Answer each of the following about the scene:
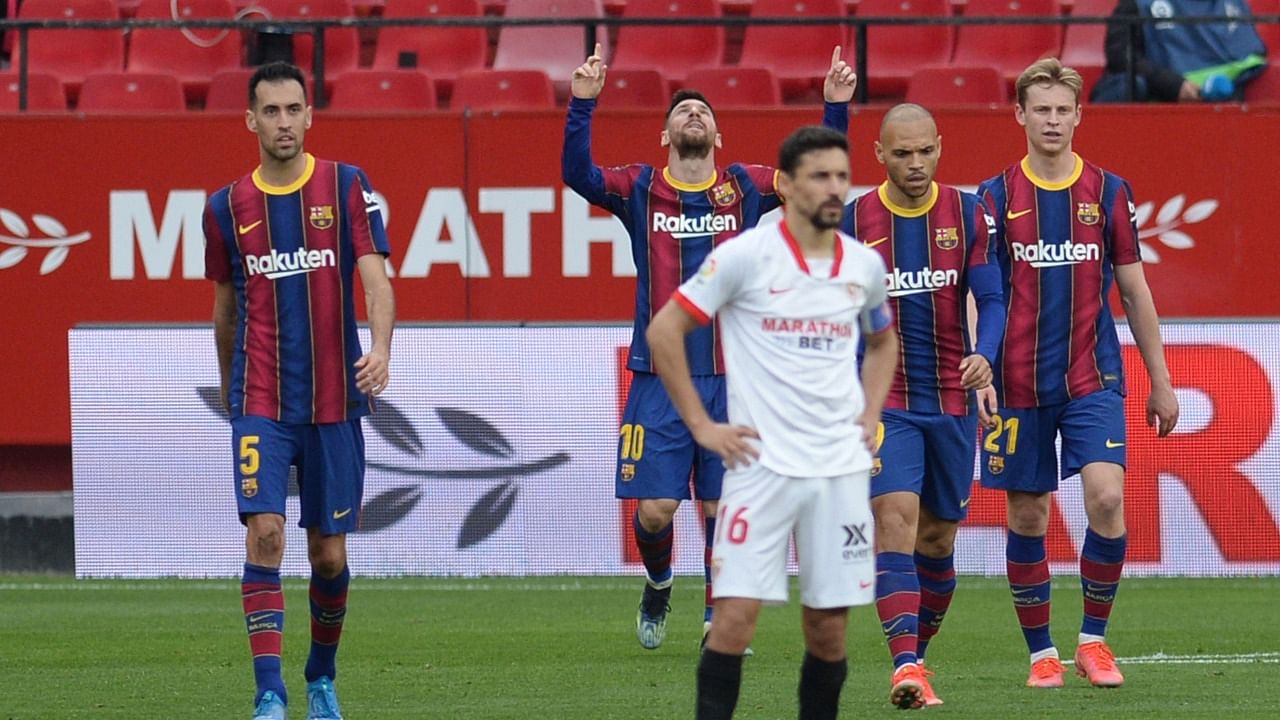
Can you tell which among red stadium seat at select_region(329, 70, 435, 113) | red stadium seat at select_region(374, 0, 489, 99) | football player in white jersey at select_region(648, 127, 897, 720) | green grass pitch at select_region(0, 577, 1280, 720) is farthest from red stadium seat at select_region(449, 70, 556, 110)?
Result: football player in white jersey at select_region(648, 127, 897, 720)

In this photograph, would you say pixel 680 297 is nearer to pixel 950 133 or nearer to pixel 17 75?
pixel 950 133

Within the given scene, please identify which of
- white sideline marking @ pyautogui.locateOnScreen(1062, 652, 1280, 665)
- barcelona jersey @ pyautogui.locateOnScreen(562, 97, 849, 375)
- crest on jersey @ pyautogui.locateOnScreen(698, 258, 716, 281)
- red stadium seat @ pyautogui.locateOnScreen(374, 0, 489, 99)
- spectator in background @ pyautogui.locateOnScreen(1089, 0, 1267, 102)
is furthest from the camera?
red stadium seat @ pyautogui.locateOnScreen(374, 0, 489, 99)

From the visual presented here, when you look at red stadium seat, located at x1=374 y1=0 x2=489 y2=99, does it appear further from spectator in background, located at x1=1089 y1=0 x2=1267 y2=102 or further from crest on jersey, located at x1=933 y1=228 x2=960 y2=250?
crest on jersey, located at x1=933 y1=228 x2=960 y2=250

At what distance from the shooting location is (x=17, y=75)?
1600 cm

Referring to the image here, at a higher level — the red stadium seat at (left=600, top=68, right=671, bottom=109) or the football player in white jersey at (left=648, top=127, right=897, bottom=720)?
the red stadium seat at (left=600, top=68, right=671, bottom=109)

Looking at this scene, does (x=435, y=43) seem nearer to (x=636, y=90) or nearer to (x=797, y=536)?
(x=636, y=90)

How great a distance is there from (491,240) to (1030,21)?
401cm

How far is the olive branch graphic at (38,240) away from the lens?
1480 centimetres

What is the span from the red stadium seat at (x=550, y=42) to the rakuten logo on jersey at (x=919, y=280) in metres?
8.40

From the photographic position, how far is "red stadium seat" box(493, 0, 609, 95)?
52.5ft

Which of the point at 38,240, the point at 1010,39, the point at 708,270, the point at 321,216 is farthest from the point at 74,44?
the point at 708,270

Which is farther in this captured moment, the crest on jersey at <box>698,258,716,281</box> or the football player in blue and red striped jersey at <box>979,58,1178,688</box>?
the football player in blue and red striped jersey at <box>979,58,1178,688</box>

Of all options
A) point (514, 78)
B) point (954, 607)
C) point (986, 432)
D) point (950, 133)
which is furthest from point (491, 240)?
point (986, 432)

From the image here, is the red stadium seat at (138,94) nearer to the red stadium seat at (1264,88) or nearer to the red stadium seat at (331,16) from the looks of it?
the red stadium seat at (331,16)
